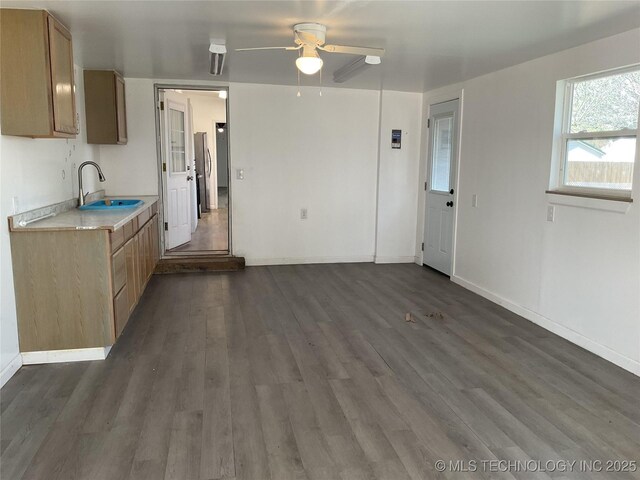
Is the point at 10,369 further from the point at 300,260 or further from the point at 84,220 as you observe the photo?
the point at 300,260

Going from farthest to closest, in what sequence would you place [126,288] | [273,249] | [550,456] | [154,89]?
[273,249], [154,89], [126,288], [550,456]

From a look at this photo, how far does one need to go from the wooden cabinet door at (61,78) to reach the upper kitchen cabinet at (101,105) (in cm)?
159

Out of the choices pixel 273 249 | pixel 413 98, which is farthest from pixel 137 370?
pixel 413 98

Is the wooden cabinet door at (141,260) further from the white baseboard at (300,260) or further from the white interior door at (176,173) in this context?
the white baseboard at (300,260)

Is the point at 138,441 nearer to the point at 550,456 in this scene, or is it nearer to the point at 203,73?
the point at 550,456

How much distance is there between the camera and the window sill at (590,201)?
333 centimetres

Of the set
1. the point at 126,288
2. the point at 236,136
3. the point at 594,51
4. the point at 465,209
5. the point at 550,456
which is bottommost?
the point at 550,456

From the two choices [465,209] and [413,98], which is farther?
[413,98]

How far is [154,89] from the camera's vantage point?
228 inches

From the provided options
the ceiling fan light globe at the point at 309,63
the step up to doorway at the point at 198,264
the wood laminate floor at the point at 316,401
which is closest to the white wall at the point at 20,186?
the wood laminate floor at the point at 316,401

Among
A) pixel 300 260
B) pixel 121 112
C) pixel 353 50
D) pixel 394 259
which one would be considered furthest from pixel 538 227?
pixel 121 112

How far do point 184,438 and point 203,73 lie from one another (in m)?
4.16

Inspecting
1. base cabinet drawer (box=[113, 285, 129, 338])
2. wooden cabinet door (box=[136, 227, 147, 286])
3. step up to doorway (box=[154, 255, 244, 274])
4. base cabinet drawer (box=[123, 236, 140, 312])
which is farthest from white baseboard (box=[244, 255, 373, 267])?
base cabinet drawer (box=[113, 285, 129, 338])

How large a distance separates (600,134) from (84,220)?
3954mm
